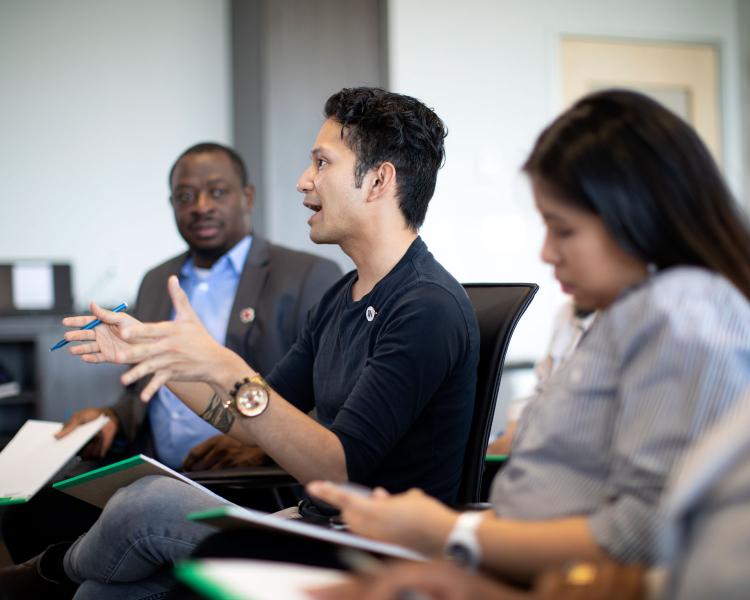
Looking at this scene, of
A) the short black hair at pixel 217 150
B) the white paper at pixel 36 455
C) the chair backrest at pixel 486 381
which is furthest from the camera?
→ the short black hair at pixel 217 150

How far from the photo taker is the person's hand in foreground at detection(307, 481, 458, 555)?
3.66 feet

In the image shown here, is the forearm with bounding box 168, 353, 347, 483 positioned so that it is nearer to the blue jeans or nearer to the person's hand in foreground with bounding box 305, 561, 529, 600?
the blue jeans

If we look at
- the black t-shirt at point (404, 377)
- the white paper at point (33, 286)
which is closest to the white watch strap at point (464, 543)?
the black t-shirt at point (404, 377)

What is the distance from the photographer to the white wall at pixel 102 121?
461 centimetres

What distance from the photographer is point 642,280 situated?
3.79ft

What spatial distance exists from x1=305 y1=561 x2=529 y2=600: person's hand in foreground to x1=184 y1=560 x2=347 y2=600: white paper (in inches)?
1.0

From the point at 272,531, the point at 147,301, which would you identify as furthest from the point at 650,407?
the point at 147,301

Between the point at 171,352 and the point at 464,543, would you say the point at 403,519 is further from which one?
the point at 171,352

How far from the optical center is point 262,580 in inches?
37.4

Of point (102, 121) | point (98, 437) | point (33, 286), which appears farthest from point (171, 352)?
point (102, 121)

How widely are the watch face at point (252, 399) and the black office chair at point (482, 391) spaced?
457 millimetres

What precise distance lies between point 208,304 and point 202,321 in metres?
0.06

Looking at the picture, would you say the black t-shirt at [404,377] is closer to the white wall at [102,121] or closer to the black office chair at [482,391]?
the black office chair at [482,391]

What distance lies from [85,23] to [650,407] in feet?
14.4
